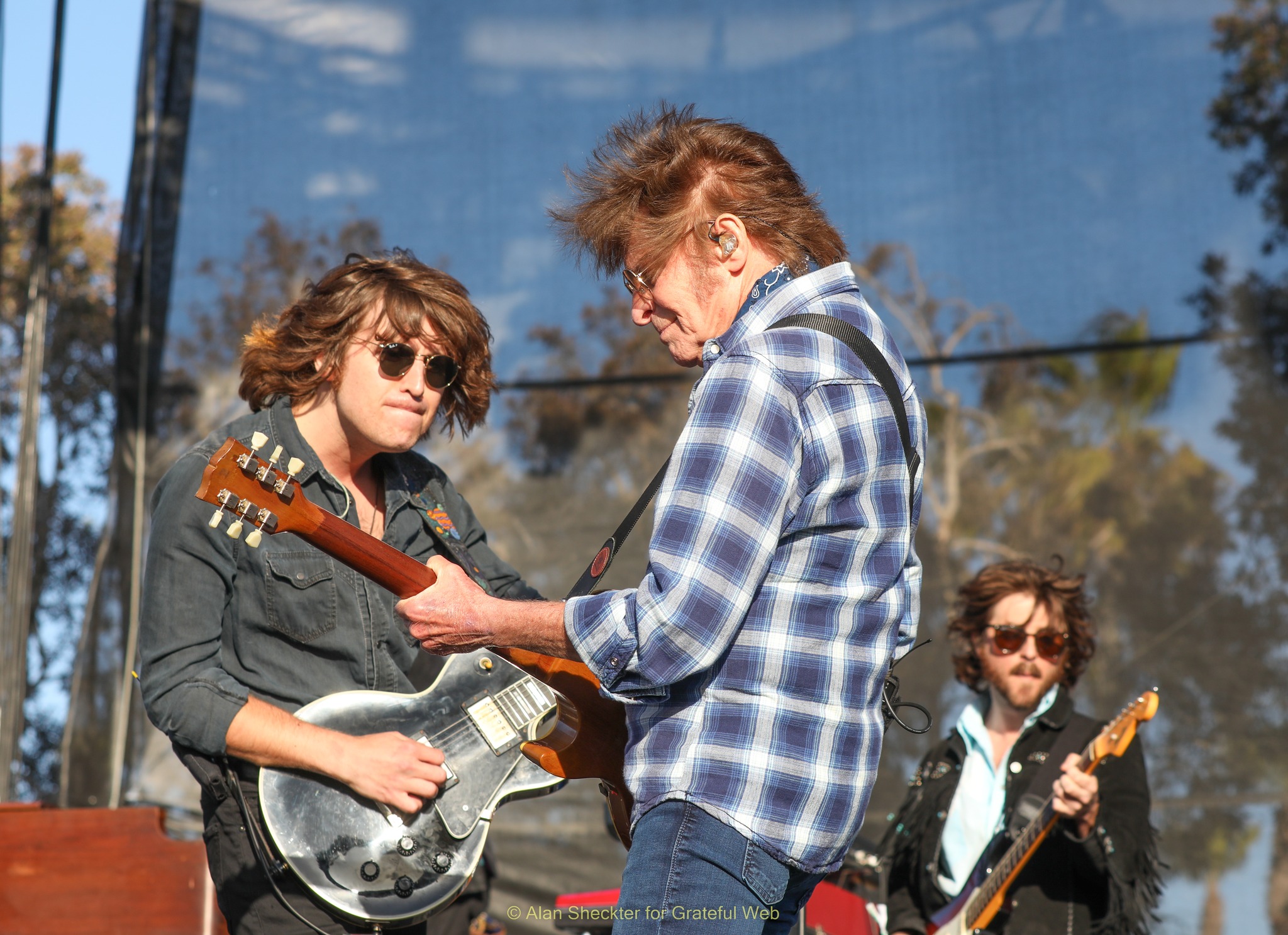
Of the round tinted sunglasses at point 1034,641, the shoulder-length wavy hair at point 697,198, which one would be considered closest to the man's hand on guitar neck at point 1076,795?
the round tinted sunglasses at point 1034,641

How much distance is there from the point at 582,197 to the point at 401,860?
1.18m

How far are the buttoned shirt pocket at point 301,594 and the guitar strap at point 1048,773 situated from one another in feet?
5.97

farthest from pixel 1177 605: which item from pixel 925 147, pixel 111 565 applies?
pixel 111 565

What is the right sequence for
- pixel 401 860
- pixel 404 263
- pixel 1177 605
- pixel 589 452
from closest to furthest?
pixel 401 860, pixel 404 263, pixel 1177 605, pixel 589 452

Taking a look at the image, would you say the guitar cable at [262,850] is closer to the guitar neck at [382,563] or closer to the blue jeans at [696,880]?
the guitar neck at [382,563]

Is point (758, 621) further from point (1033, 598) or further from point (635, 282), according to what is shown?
point (1033, 598)

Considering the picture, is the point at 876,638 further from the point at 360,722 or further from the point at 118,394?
the point at 118,394

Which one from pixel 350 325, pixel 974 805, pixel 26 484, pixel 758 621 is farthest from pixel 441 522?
pixel 26 484

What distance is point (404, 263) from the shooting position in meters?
2.49

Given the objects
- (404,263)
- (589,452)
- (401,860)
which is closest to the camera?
(401,860)

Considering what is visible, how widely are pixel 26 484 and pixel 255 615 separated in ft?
8.61

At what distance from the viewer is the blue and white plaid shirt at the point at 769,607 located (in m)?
1.41

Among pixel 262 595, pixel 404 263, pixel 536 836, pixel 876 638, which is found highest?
pixel 404 263

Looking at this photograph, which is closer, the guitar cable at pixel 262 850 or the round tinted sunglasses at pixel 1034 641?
the guitar cable at pixel 262 850
